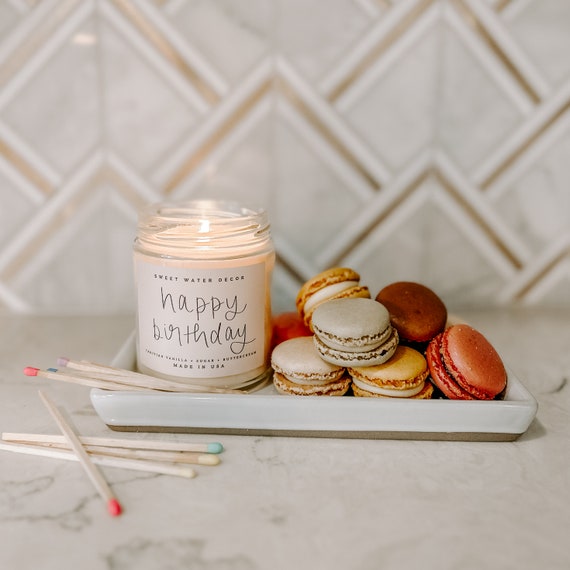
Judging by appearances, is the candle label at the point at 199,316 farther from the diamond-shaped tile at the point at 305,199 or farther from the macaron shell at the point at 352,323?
the diamond-shaped tile at the point at 305,199

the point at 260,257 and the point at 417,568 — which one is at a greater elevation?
the point at 260,257

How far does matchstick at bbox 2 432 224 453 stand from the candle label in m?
0.07

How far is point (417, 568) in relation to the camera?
0.36m

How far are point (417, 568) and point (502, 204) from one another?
0.51 m

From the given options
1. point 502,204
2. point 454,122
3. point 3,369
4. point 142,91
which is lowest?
point 502,204

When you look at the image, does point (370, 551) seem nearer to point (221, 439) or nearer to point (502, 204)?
point (221, 439)

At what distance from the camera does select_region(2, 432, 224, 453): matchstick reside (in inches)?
18.4

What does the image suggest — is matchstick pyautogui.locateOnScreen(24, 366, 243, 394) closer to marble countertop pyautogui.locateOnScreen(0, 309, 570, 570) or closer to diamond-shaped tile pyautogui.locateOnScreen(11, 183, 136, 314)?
marble countertop pyautogui.locateOnScreen(0, 309, 570, 570)

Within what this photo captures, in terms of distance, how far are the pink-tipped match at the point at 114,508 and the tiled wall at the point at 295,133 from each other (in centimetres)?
40

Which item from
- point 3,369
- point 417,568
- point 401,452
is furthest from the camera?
point 3,369

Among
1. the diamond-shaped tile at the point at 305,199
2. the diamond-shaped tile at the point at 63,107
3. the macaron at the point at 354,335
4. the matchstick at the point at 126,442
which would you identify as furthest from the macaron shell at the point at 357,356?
the diamond-shaped tile at the point at 63,107

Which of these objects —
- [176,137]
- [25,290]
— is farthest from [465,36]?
[25,290]

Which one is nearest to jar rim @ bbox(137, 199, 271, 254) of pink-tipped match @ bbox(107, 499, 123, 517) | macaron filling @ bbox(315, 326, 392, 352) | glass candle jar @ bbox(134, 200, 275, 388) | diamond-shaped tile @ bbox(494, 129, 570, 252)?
glass candle jar @ bbox(134, 200, 275, 388)

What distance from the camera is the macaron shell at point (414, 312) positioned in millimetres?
561
